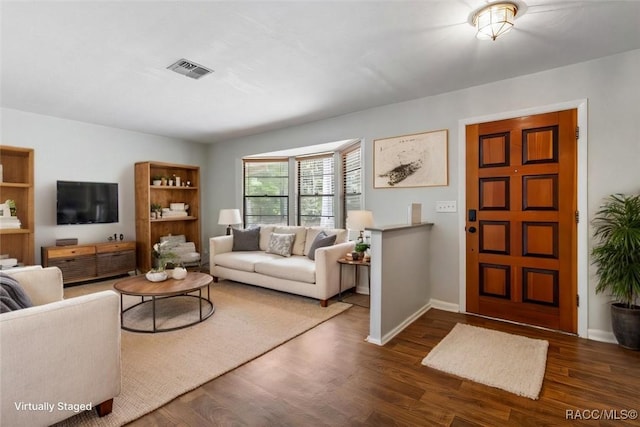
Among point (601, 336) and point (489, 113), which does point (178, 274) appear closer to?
point (489, 113)

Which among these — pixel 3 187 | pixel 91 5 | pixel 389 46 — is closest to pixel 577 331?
pixel 389 46

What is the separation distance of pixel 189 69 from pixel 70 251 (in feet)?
10.8

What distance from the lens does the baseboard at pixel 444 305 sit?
3385mm

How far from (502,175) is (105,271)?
554cm

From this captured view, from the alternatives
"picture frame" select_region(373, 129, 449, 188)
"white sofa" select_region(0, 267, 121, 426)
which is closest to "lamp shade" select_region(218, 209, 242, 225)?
"picture frame" select_region(373, 129, 449, 188)

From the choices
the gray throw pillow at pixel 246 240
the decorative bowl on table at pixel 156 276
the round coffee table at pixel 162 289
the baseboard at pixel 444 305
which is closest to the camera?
the round coffee table at pixel 162 289

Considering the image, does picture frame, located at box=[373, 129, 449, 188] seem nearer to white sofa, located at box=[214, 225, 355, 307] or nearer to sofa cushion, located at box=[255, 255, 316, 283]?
white sofa, located at box=[214, 225, 355, 307]

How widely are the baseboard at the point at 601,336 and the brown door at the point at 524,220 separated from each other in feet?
0.36

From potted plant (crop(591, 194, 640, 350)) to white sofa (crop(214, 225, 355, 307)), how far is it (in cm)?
247

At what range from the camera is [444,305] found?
3.45 metres

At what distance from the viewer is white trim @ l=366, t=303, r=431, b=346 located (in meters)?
2.60

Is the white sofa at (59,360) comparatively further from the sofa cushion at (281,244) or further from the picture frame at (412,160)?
the picture frame at (412,160)

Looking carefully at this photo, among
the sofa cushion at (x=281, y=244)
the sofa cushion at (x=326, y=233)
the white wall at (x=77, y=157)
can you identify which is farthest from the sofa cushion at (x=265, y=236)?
the white wall at (x=77, y=157)

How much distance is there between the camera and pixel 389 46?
2.42 meters
